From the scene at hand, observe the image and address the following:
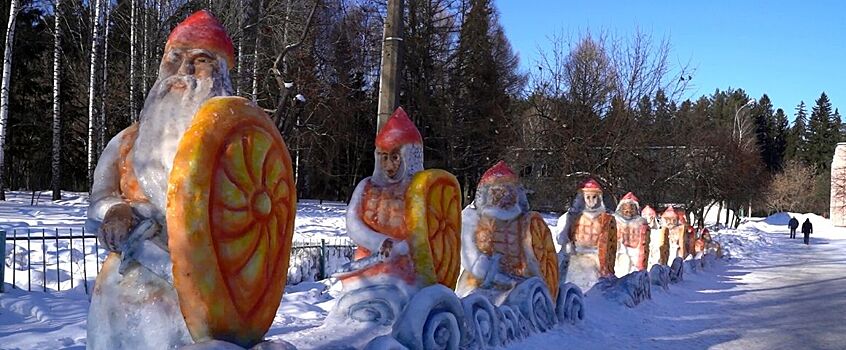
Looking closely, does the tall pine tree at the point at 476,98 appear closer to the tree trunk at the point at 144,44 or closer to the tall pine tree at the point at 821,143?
the tree trunk at the point at 144,44

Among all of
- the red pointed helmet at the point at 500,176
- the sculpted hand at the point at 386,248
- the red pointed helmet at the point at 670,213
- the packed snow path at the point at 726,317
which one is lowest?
the packed snow path at the point at 726,317

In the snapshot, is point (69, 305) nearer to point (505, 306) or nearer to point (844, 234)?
point (505, 306)

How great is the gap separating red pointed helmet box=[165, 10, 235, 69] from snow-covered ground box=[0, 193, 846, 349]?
2.98 metres

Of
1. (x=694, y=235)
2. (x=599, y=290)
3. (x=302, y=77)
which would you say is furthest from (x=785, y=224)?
(x=599, y=290)

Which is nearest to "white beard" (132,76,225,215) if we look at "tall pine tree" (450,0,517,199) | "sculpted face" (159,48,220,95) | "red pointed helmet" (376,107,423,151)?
"sculpted face" (159,48,220,95)

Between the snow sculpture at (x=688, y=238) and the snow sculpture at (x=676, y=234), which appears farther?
the snow sculpture at (x=688, y=238)

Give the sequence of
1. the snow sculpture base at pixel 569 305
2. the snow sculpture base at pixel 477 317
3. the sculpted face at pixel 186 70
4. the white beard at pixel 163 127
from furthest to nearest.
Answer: the snow sculpture base at pixel 569 305, the snow sculpture base at pixel 477 317, the sculpted face at pixel 186 70, the white beard at pixel 163 127

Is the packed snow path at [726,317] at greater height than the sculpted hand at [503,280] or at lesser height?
lesser

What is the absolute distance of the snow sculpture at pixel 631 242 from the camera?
1123cm

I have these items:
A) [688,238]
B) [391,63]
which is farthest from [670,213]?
[391,63]

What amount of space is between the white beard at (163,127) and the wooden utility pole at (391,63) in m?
4.40

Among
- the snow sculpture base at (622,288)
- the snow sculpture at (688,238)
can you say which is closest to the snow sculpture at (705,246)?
the snow sculpture at (688,238)

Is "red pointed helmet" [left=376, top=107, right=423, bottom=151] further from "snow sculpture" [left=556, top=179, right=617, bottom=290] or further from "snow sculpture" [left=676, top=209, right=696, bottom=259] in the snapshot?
"snow sculpture" [left=676, top=209, right=696, bottom=259]

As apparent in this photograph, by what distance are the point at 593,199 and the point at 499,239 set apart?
308cm
